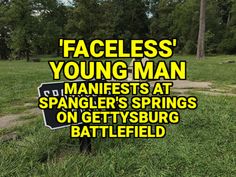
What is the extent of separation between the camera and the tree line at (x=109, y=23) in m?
24.3

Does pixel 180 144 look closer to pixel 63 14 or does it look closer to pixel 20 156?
pixel 20 156

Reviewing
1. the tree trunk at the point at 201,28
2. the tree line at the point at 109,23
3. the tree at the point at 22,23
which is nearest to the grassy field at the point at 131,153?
the tree trunk at the point at 201,28

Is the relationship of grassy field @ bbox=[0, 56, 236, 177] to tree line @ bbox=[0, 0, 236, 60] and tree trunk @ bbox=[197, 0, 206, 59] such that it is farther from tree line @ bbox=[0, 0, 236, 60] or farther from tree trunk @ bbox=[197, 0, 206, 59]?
tree line @ bbox=[0, 0, 236, 60]

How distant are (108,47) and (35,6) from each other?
23.8 m

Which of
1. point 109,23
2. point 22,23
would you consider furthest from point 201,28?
point 22,23

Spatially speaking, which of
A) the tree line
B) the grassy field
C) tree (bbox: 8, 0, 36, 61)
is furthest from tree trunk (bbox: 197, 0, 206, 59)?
tree (bbox: 8, 0, 36, 61)

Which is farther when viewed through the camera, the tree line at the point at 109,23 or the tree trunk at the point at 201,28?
the tree line at the point at 109,23

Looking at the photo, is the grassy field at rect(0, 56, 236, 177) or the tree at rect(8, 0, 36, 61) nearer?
the grassy field at rect(0, 56, 236, 177)

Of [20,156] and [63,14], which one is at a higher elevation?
[63,14]

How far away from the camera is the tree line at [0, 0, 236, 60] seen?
24.3m

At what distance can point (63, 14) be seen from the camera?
34.0m

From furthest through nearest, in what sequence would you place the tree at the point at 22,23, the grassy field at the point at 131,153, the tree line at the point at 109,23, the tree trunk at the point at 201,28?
1. the tree line at the point at 109,23
2. the tree at the point at 22,23
3. the tree trunk at the point at 201,28
4. the grassy field at the point at 131,153

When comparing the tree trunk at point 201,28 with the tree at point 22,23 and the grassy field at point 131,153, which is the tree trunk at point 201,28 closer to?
the grassy field at point 131,153

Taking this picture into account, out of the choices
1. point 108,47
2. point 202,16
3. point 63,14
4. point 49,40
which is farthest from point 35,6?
point 108,47
